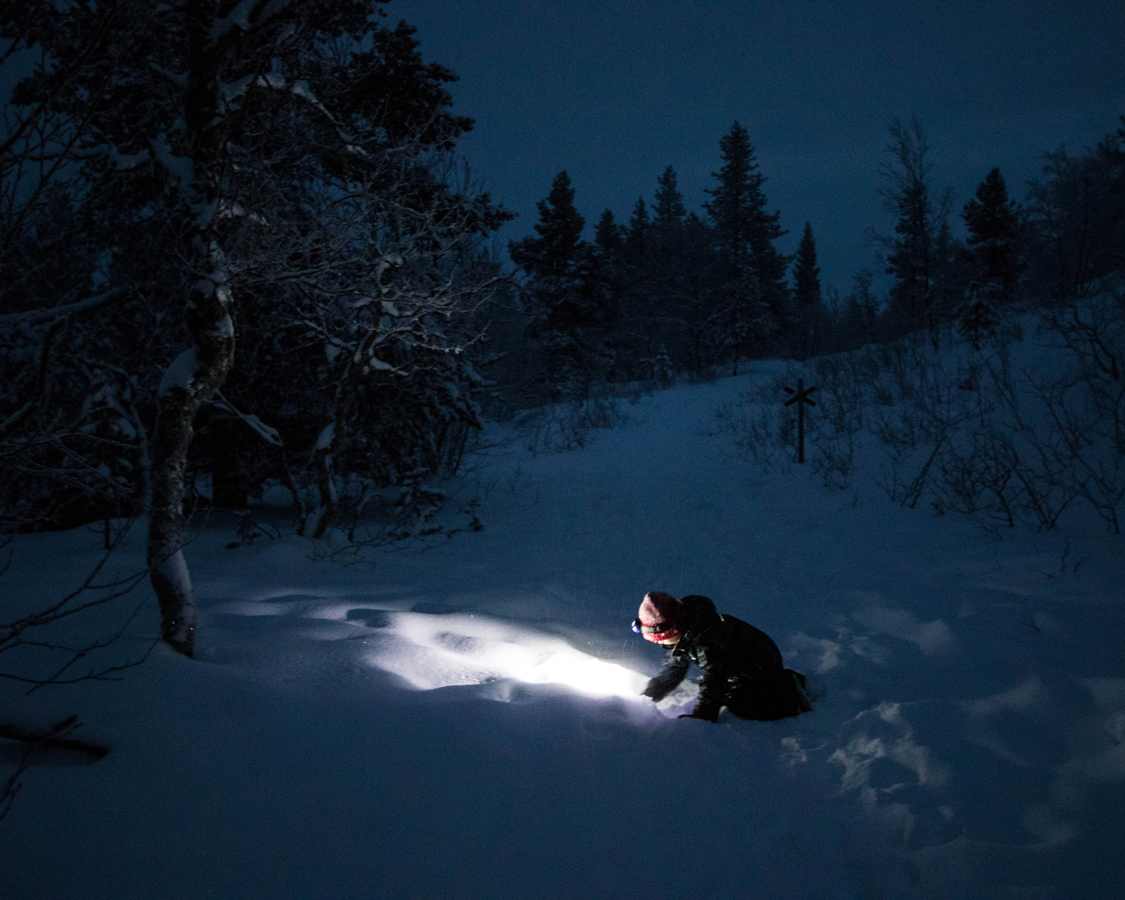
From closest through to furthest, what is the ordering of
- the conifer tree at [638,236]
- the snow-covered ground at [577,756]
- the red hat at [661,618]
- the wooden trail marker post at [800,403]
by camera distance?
the snow-covered ground at [577,756] → the red hat at [661,618] → the wooden trail marker post at [800,403] → the conifer tree at [638,236]

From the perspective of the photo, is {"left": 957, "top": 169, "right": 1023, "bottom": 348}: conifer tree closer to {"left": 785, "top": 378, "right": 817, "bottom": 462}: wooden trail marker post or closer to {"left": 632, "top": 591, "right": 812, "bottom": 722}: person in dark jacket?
{"left": 785, "top": 378, "right": 817, "bottom": 462}: wooden trail marker post

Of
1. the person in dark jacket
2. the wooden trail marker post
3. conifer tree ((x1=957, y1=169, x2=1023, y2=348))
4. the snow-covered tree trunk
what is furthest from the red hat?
conifer tree ((x1=957, y1=169, x2=1023, y2=348))

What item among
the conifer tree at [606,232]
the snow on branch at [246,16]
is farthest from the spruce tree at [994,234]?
the snow on branch at [246,16]

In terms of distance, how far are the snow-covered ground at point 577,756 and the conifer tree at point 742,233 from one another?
2718 cm

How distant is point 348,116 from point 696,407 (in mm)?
14778

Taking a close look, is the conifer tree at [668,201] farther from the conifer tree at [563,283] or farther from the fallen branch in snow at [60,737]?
the fallen branch in snow at [60,737]

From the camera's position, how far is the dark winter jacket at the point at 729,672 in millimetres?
3676

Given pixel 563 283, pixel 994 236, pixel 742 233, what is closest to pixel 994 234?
pixel 994 236

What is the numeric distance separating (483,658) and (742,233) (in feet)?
107

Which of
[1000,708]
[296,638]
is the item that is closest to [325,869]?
[296,638]

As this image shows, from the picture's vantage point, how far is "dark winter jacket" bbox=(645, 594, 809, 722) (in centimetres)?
368

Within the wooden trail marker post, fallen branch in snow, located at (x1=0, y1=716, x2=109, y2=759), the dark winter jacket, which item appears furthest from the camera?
the wooden trail marker post

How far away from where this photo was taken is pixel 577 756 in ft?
9.85

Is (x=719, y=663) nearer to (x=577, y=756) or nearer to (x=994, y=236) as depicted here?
(x=577, y=756)
